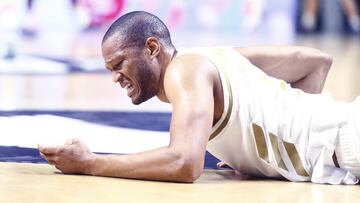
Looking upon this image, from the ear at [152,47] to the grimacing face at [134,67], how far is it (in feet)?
0.08

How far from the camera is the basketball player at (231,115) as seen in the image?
3.95 meters

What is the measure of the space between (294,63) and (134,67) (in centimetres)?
87

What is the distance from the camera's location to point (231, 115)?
4047mm

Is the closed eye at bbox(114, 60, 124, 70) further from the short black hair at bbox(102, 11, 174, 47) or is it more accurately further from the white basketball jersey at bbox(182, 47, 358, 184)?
the white basketball jersey at bbox(182, 47, 358, 184)

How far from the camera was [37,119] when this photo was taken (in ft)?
19.5

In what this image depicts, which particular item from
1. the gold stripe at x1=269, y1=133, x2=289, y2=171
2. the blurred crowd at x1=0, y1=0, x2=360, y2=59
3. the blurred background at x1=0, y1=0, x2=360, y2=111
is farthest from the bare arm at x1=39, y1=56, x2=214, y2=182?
the blurred crowd at x1=0, y1=0, x2=360, y2=59

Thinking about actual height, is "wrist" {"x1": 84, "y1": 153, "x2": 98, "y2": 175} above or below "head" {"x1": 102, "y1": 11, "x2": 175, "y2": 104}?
below

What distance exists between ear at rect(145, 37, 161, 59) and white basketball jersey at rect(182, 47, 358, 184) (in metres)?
0.13

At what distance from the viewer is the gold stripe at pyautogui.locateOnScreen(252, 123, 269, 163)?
161 inches

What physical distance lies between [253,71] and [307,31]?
1401cm

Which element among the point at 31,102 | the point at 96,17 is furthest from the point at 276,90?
the point at 96,17

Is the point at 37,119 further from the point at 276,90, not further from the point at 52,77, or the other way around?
the point at 52,77

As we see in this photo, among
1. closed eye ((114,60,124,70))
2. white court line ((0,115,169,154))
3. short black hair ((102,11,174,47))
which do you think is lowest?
white court line ((0,115,169,154))

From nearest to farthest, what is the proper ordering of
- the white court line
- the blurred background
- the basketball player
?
the basketball player
the white court line
the blurred background
